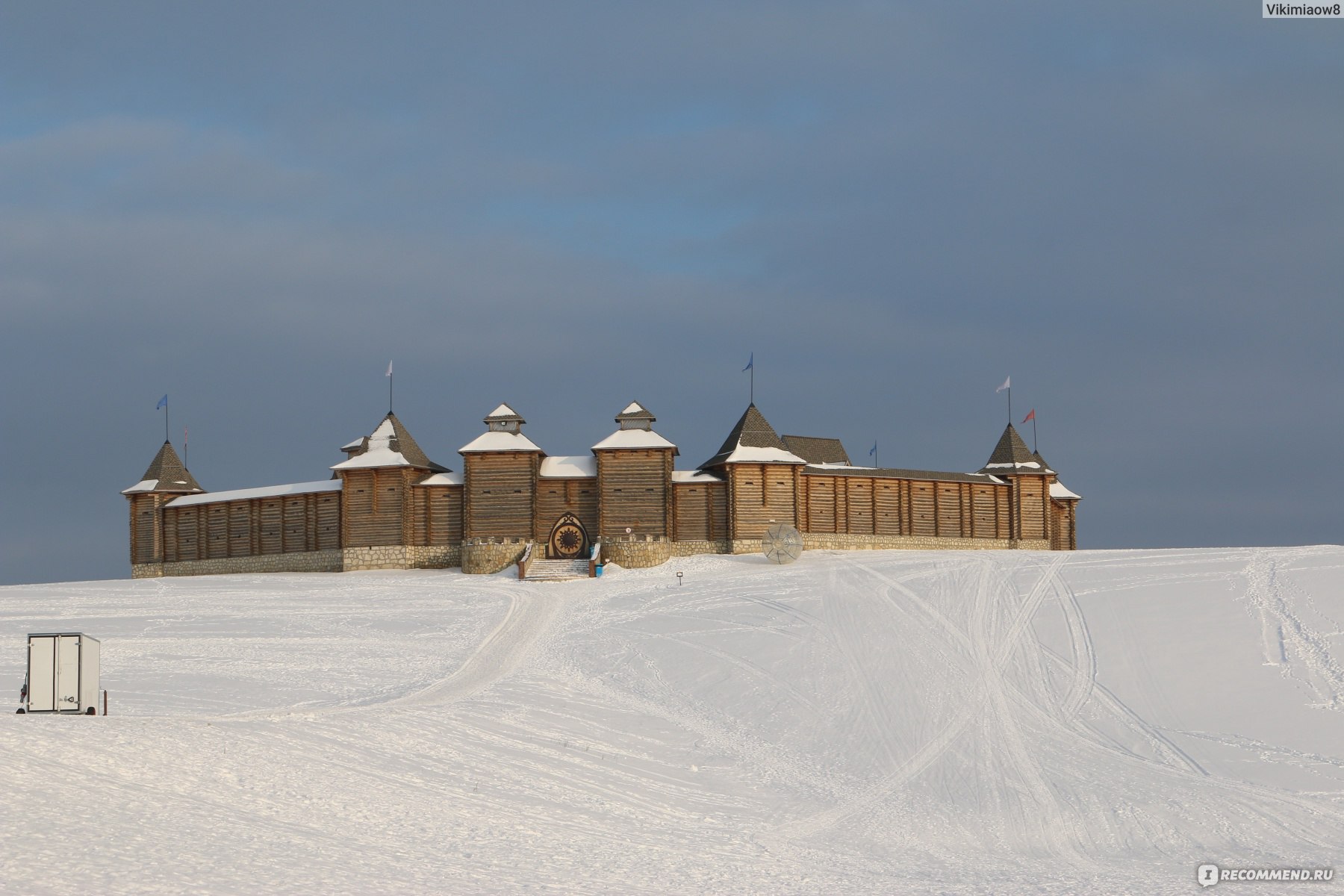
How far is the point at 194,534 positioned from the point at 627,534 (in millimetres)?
20564

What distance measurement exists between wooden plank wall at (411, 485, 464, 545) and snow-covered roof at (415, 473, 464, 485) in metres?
0.13

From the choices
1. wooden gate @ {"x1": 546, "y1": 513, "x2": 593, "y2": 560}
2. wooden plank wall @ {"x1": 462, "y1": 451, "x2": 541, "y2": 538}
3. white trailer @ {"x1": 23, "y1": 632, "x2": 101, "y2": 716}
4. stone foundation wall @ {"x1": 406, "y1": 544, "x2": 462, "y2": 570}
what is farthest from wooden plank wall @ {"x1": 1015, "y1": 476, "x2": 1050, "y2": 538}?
white trailer @ {"x1": 23, "y1": 632, "x2": 101, "y2": 716}

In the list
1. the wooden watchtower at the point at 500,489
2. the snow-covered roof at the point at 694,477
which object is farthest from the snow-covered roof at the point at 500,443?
the snow-covered roof at the point at 694,477

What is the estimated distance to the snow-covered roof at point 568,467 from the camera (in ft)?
173

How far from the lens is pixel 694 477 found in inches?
2077

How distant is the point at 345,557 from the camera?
52438 mm

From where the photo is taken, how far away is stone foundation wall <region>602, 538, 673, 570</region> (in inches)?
2012

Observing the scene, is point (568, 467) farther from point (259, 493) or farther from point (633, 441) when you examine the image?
point (259, 493)

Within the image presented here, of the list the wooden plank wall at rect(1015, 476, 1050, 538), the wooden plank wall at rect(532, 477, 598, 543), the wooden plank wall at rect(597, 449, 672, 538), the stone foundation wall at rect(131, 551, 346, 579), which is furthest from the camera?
the wooden plank wall at rect(1015, 476, 1050, 538)

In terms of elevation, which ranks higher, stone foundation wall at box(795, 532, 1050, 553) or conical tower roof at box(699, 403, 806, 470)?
conical tower roof at box(699, 403, 806, 470)

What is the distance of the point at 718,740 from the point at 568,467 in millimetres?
30389

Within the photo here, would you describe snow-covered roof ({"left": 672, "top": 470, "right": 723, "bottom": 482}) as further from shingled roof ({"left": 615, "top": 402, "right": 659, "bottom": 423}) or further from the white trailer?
the white trailer

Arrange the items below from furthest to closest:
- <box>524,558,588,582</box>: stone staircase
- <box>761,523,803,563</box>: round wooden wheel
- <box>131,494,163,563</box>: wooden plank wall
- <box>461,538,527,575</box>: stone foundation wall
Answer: <box>131,494,163,563</box>: wooden plank wall, <box>461,538,527,575</box>: stone foundation wall, <box>524,558,588,582</box>: stone staircase, <box>761,523,803,563</box>: round wooden wheel

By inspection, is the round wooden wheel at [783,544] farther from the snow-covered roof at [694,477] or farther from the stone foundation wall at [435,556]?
the stone foundation wall at [435,556]
